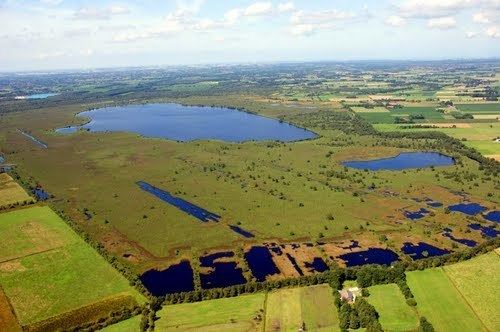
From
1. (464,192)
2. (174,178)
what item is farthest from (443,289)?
(174,178)

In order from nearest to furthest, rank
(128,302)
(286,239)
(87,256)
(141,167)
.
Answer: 1. (128,302)
2. (87,256)
3. (286,239)
4. (141,167)

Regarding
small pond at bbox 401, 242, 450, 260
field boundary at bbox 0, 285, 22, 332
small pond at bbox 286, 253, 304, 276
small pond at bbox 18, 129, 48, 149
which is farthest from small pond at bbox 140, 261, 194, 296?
small pond at bbox 18, 129, 48, 149

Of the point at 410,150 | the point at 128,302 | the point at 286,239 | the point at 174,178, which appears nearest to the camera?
the point at 128,302

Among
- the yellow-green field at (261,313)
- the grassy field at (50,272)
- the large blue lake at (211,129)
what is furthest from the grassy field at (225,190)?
the yellow-green field at (261,313)

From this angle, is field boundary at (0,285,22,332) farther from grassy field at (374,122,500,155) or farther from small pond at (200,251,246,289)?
grassy field at (374,122,500,155)

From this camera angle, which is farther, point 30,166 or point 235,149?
point 235,149

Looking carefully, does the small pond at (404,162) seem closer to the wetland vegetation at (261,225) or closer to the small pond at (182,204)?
the wetland vegetation at (261,225)

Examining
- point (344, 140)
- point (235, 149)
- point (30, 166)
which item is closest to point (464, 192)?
point (344, 140)

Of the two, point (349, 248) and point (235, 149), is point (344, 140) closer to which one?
point (235, 149)
